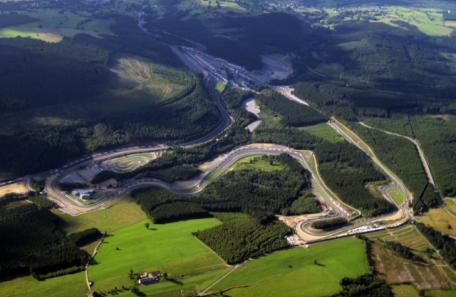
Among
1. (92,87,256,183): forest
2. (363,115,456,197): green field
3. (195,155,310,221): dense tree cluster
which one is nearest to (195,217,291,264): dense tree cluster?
(195,155,310,221): dense tree cluster

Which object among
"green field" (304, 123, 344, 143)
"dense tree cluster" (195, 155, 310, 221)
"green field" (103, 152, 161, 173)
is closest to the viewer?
"dense tree cluster" (195, 155, 310, 221)

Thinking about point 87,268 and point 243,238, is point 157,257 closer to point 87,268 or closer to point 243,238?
point 87,268

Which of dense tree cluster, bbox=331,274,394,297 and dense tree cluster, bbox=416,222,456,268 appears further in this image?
dense tree cluster, bbox=416,222,456,268

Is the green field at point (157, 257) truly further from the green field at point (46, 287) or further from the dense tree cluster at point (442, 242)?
the dense tree cluster at point (442, 242)

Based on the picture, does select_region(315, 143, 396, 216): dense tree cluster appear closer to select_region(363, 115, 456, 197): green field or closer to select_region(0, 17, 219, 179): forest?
select_region(363, 115, 456, 197): green field

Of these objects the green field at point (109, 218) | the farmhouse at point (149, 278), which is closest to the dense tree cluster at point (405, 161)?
the green field at point (109, 218)

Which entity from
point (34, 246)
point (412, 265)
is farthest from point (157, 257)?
point (412, 265)
